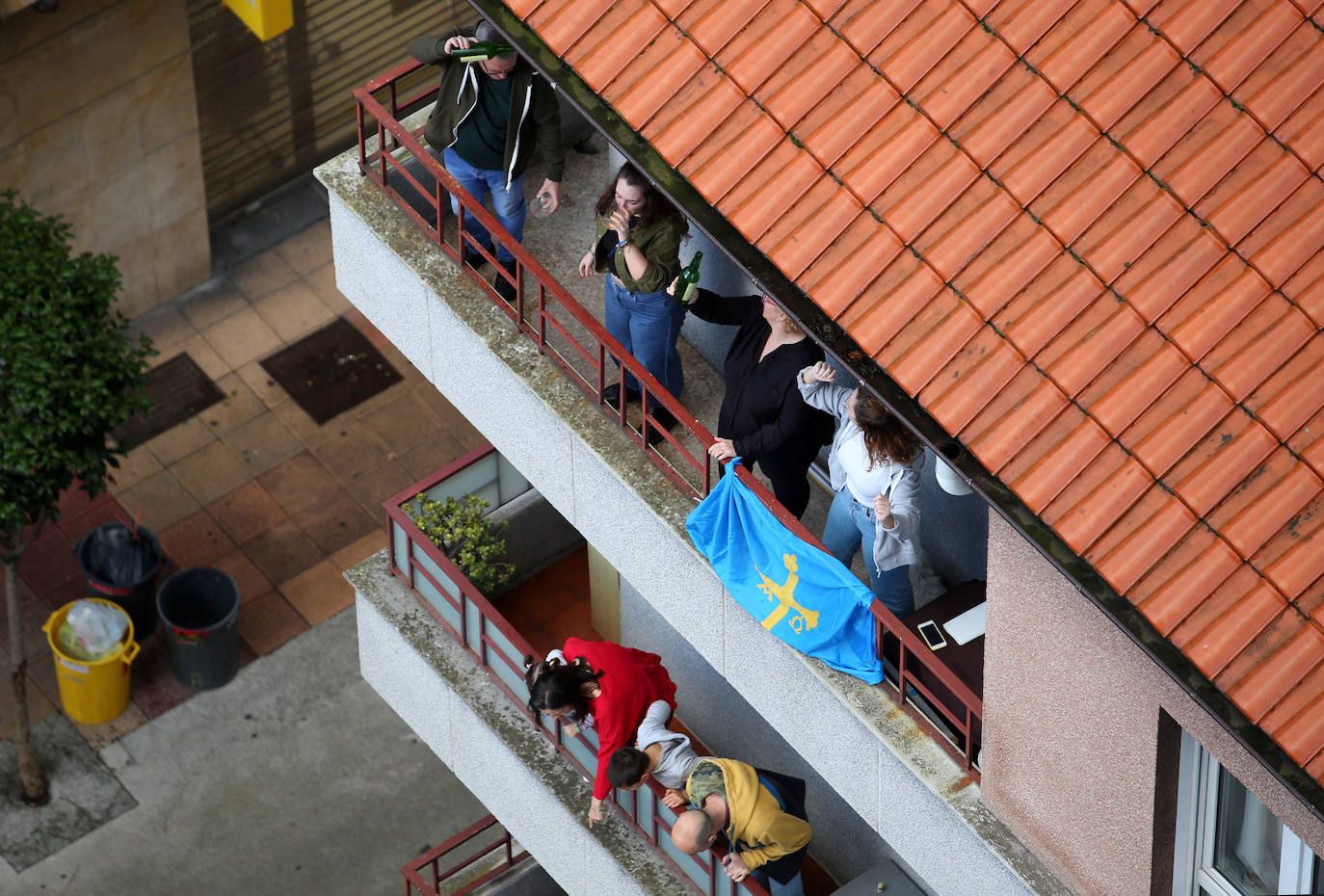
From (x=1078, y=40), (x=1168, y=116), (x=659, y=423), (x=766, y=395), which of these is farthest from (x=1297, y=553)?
(x=659, y=423)

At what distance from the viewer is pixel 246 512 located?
20.7 meters

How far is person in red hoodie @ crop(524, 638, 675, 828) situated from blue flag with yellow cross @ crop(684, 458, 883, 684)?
1.26m

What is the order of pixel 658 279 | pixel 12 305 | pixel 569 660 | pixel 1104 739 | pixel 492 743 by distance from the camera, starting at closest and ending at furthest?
pixel 1104 739, pixel 658 279, pixel 569 660, pixel 492 743, pixel 12 305

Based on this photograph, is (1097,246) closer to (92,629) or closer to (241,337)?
(92,629)

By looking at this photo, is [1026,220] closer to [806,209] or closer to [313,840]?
[806,209]

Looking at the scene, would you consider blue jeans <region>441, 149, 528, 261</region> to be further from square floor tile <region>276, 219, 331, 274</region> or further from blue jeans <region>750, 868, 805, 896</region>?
square floor tile <region>276, 219, 331, 274</region>

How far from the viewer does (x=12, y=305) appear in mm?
16359

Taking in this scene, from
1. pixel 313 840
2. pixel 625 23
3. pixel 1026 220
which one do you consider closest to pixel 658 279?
pixel 625 23

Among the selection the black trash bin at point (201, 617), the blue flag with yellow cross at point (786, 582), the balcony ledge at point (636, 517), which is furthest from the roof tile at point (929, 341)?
the black trash bin at point (201, 617)

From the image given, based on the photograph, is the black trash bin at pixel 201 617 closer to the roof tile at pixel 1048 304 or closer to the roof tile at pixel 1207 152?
the roof tile at pixel 1048 304

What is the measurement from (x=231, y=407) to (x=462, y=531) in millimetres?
7688

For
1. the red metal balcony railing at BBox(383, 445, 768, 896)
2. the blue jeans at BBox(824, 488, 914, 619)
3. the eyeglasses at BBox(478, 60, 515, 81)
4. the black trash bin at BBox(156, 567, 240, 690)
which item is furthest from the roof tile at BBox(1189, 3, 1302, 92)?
the black trash bin at BBox(156, 567, 240, 690)

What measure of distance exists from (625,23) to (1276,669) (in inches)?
157

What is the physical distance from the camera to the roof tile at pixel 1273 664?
8.66 m
